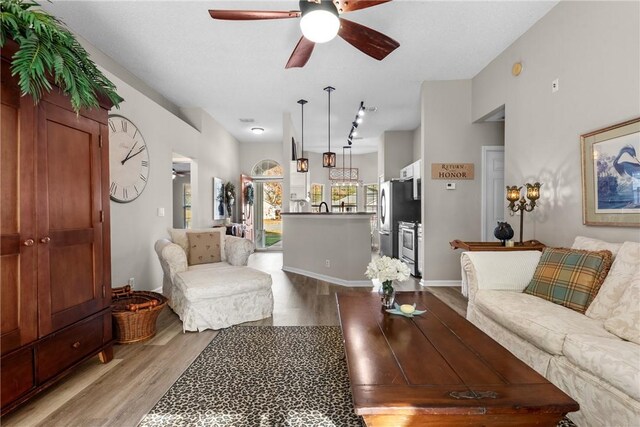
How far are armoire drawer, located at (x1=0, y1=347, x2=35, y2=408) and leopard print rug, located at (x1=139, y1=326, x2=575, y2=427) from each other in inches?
→ 26.3

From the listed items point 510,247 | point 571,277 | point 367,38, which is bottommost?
point 571,277

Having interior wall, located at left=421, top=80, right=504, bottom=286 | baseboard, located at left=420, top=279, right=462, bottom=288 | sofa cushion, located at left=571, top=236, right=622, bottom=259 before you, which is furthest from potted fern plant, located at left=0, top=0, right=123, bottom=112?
baseboard, located at left=420, top=279, right=462, bottom=288

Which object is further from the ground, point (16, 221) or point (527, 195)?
point (527, 195)

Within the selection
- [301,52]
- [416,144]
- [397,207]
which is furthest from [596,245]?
[416,144]

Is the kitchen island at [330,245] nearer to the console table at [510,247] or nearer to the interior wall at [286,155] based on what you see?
the interior wall at [286,155]

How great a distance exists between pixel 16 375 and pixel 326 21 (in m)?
2.66

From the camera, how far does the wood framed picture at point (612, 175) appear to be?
2.18 metres

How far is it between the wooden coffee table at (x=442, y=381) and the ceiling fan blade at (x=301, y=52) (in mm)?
2215

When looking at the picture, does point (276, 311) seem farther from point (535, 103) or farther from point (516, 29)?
point (516, 29)

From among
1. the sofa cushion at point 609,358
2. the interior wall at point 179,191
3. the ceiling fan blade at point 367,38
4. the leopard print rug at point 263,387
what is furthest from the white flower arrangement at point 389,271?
the interior wall at point 179,191

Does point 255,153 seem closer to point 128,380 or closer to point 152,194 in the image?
point 152,194

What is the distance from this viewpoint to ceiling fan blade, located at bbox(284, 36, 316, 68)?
2537 mm

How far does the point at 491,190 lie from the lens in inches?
184

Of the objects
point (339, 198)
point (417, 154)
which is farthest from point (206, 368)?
point (339, 198)
